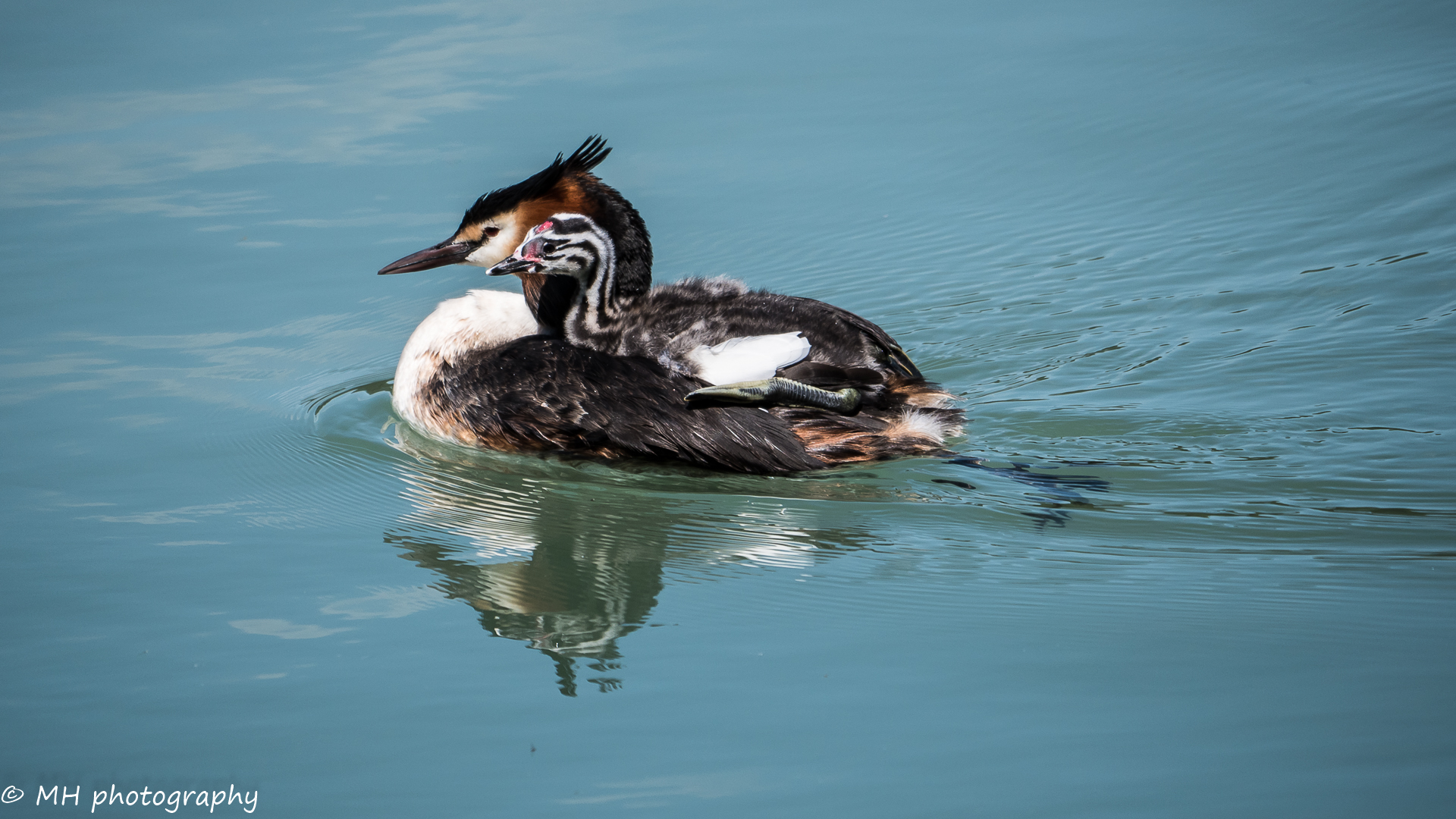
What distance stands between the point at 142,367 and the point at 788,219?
338 cm

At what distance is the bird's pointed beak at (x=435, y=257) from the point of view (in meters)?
5.29

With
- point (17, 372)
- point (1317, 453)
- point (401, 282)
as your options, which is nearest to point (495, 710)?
point (1317, 453)

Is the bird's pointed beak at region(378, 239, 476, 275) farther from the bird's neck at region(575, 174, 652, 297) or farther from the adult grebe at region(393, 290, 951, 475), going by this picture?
the bird's neck at region(575, 174, 652, 297)

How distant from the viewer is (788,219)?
7.08 meters

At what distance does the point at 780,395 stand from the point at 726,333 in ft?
1.30

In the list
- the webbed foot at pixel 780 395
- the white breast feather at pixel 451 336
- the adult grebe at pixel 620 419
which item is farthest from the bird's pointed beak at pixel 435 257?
the webbed foot at pixel 780 395

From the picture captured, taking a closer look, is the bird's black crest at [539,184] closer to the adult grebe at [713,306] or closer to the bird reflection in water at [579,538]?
the adult grebe at [713,306]

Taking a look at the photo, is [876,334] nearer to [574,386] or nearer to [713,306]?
[713,306]

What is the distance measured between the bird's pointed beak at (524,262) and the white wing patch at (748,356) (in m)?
0.76

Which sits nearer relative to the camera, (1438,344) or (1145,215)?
(1438,344)

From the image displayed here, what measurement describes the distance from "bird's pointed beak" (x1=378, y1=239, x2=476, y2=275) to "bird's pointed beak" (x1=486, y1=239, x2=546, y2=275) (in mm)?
369

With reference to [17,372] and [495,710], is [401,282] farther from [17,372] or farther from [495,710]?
[495,710]

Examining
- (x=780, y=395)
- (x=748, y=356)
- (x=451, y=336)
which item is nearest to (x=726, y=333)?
(x=748, y=356)

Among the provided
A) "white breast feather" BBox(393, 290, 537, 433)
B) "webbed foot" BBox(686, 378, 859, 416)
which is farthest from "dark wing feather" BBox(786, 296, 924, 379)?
"white breast feather" BBox(393, 290, 537, 433)
